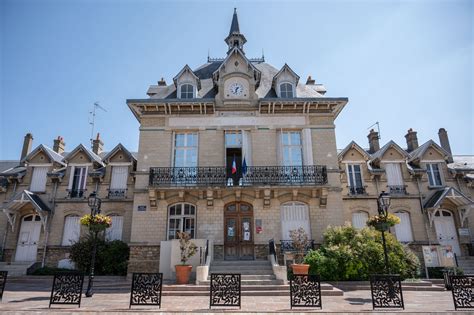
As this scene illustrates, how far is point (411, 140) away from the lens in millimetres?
20250

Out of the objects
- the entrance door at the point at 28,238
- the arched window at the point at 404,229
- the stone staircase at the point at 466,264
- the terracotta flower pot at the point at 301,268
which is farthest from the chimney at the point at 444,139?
the entrance door at the point at 28,238

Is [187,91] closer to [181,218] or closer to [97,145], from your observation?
[181,218]

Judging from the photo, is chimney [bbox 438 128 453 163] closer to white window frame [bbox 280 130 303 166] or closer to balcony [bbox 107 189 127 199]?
white window frame [bbox 280 130 303 166]

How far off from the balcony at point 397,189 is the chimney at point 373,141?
3576 mm

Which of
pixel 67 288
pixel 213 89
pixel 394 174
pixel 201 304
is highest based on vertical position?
pixel 213 89

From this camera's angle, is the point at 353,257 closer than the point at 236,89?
Yes

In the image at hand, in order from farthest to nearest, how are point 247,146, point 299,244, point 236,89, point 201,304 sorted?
point 236,89 → point 247,146 → point 299,244 → point 201,304

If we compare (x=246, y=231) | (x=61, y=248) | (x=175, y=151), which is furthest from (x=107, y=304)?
(x=61, y=248)

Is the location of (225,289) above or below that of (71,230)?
below

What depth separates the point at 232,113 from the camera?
51.2 feet

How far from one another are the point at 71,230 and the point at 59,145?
6801 millimetres

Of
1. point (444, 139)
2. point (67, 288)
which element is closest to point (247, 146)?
point (67, 288)

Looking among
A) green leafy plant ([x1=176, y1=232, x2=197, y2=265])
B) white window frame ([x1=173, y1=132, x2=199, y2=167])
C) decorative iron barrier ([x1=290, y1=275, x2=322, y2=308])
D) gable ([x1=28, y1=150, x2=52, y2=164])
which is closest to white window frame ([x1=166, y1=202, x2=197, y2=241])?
white window frame ([x1=173, y1=132, x2=199, y2=167])

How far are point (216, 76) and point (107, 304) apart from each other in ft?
38.5
